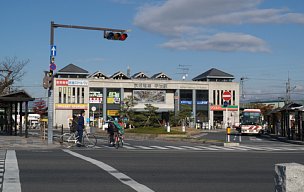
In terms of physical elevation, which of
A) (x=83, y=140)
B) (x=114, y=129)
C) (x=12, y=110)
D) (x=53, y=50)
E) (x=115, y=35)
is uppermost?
(x=115, y=35)

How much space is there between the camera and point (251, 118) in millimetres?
52875

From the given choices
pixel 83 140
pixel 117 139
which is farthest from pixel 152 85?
pixel 117 139

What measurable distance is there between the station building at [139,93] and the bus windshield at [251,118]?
33095 millimetres

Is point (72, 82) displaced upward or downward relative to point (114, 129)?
upward

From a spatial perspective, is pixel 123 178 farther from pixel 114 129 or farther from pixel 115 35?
pixel 115 35

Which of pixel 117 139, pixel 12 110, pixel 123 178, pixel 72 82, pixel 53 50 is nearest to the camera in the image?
pixel 123 178

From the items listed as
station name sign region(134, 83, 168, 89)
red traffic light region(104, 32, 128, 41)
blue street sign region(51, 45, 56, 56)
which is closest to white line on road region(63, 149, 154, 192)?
red traffic light region(104, 32, 128, 41)

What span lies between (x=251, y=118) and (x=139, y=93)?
44.2 m

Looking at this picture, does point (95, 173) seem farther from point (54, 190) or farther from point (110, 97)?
point (110, 97)

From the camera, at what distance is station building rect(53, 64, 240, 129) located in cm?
9094

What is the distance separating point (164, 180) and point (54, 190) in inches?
117

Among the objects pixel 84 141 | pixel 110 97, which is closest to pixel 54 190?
pixel 84 141

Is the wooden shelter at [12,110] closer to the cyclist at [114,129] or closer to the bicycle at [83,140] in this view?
the bicycle at [83,140]

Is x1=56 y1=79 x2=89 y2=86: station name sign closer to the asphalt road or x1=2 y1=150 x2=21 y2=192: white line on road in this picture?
the asphalt road
